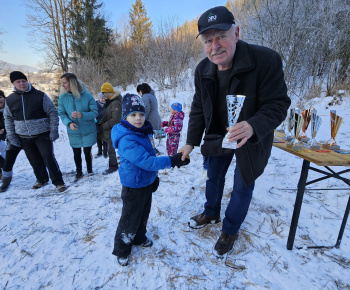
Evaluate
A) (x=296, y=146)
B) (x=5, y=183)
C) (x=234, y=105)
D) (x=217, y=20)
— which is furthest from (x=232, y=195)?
(x=5, y=183)

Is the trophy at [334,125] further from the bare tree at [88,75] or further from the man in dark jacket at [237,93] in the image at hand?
the bare tree at [88,75]

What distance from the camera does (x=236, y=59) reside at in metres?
1.57

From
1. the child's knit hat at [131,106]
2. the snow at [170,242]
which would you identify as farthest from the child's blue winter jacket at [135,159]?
the snow at [170,242]

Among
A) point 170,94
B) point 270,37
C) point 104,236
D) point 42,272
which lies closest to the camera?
point 42,272

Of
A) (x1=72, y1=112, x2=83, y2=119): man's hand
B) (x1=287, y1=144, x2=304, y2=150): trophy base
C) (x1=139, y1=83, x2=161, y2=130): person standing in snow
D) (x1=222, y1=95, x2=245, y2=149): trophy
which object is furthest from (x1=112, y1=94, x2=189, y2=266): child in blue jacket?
(x1=139, y1=83, x2=161, y2=130): person standing in snow

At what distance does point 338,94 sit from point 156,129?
6961 mm

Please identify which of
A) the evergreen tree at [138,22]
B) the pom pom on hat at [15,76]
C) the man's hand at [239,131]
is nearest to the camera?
the man's hand at [239,131]

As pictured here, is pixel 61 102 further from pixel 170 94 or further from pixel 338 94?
pixel 170 94

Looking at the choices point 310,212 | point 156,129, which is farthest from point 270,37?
point 310,212

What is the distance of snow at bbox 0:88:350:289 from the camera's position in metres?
1.75

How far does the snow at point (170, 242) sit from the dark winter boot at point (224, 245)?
0.07 meters

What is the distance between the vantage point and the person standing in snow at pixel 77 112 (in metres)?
3.54

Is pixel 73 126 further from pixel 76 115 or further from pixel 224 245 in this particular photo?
pixel 224 245

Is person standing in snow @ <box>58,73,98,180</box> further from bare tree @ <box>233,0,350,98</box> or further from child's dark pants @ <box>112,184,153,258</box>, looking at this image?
bare tree @ <box>233,0,350,98</box>
